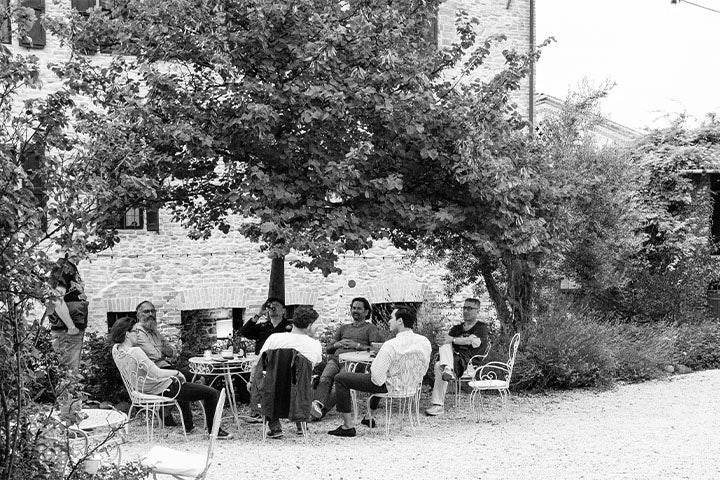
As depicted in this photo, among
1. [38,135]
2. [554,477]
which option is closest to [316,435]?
[554,477]

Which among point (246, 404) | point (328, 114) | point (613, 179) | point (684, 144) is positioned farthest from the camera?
point (684, 144)

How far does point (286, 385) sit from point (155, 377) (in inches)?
Result: 47.2

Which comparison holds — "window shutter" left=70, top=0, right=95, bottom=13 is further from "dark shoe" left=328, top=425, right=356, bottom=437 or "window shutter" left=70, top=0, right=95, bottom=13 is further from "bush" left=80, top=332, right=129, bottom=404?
"dark shoe" left=328, top=425, right=356, bottom=437

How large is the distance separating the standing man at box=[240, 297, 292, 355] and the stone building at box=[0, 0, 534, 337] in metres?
3.21

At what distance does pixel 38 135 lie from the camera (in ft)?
14.5

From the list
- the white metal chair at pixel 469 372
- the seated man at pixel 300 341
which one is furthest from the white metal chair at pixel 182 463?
the white metal chair at pixel 469 372

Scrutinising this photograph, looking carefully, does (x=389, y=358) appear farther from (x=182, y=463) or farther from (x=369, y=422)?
(x=182, y=463)

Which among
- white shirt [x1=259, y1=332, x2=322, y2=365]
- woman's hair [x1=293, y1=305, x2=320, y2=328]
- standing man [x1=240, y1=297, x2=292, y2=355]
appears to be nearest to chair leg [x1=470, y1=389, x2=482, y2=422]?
standing man [x1=240, y1=297, x2=292, y2=355]

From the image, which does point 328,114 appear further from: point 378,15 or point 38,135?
point 38,135

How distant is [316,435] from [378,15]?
4.31 metres

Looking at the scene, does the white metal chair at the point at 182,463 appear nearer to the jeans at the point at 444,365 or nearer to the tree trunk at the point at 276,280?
the jeans at the point at 444,365

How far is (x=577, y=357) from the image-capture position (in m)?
12.3

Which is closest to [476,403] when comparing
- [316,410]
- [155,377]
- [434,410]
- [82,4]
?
[434,410]

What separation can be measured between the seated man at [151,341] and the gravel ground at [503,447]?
29.6 inches
